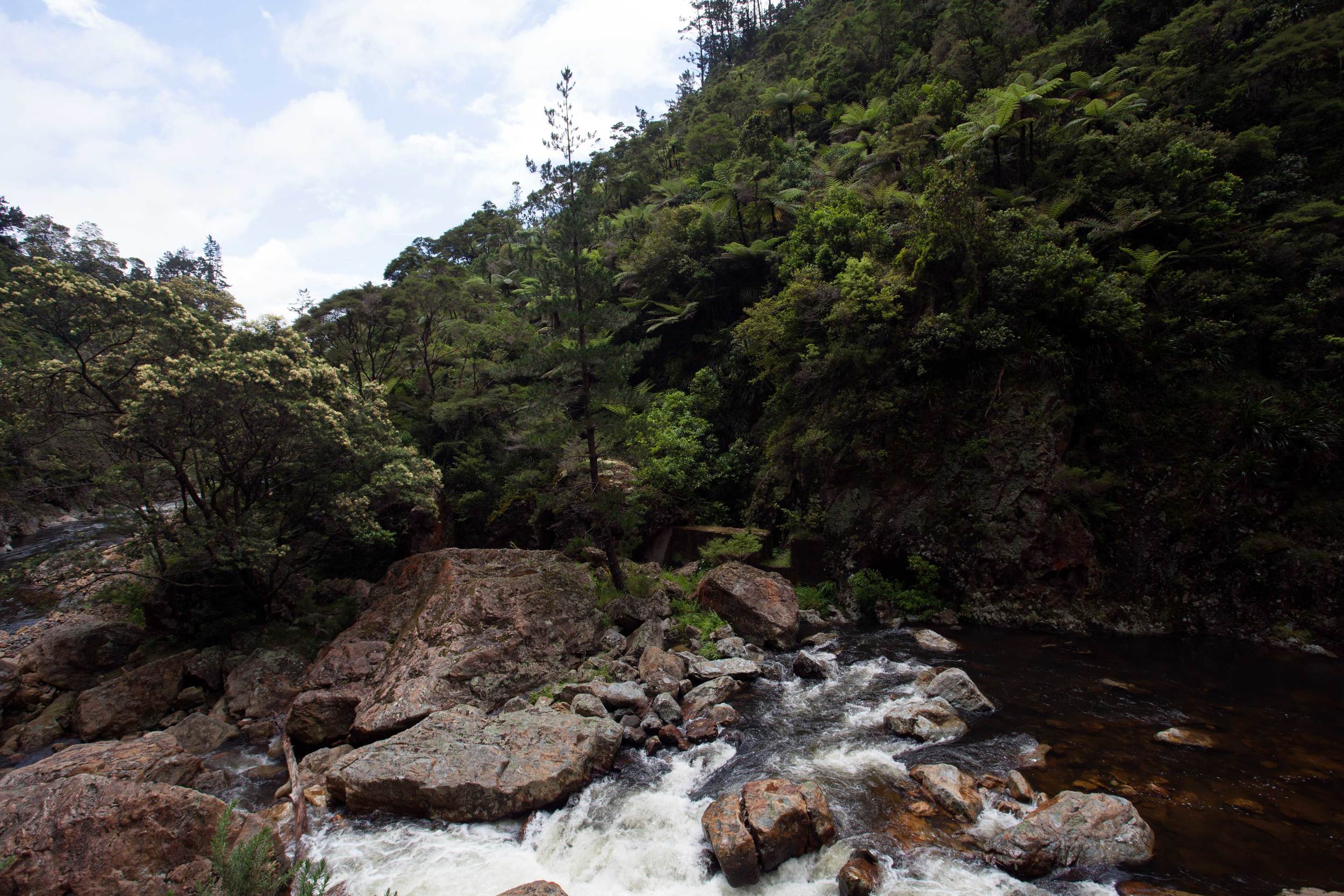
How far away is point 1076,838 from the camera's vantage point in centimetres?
558

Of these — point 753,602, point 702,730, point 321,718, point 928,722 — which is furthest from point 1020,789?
Result: point 321,718

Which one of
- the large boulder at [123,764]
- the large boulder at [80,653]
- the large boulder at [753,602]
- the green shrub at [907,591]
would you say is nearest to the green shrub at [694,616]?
the large boulder at [753,602]

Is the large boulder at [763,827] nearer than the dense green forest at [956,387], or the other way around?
the large boulder at [763,827]

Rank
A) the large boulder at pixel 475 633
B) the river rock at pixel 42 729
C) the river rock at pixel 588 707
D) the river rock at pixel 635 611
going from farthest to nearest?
the river rock at pixel 635 611 < the river rock at pixel 42 729 < the large boulder at pixel 475 633 < the river rock at pixel 588 707

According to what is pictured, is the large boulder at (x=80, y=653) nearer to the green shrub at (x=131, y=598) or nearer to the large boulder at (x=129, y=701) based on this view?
the green shrub at (x=131, y=598)

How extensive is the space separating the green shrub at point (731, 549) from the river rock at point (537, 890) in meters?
10.4

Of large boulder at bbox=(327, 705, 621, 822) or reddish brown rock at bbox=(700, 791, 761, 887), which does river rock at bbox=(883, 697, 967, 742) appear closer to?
reddish brown rock at bbox=(700, 791, 761, 887)

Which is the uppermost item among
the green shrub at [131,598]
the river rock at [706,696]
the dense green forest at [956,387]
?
the dense green forest at [956,387]

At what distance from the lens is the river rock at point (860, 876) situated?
17.1 feet

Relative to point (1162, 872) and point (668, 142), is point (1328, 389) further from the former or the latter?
point (668, 142)

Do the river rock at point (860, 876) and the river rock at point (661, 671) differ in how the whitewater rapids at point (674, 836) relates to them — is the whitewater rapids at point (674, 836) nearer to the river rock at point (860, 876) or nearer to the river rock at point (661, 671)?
the river rock at point (860, 876)

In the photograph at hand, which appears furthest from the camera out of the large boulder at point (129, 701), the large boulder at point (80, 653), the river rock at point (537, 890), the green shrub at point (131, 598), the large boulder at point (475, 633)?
the green shrub at point (131, 598)

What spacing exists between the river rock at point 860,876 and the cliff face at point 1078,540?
324 inches

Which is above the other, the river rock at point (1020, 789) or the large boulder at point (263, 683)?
the large boulder at point (263, 683)
